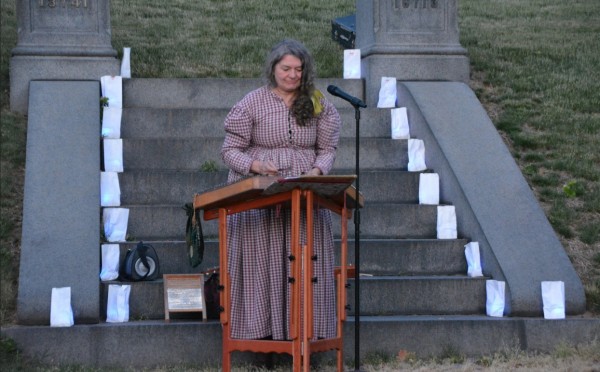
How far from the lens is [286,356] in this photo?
7992 mm

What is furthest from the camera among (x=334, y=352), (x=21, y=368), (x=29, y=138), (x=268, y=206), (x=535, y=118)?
(x=535, y=118)

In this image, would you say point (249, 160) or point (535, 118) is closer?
point (249, 160)

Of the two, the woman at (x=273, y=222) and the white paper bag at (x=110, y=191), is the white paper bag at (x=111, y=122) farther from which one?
the woman at (x=273, y=222)

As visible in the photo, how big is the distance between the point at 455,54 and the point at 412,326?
3.75 meters

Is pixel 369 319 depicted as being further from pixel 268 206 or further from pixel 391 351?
pixel 268 206

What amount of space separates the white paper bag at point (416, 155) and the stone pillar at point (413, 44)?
1061 mm

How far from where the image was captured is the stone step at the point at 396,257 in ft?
29.1

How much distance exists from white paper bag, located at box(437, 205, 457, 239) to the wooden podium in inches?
88.1

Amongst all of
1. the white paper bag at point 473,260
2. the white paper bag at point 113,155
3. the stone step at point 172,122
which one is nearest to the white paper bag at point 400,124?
the stone step at point 172,122

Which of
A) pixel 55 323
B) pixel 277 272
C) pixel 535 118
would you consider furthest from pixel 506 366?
pixel 535 118

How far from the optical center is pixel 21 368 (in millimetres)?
7566

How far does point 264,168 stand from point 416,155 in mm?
3366

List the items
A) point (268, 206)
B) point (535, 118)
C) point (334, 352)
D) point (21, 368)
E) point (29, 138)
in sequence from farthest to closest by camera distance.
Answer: point (535, 118) < point (29, 138) < point (334, 352) < point (21, 368) < point (268, 206)

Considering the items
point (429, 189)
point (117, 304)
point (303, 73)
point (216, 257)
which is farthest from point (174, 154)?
point (303, 73)
